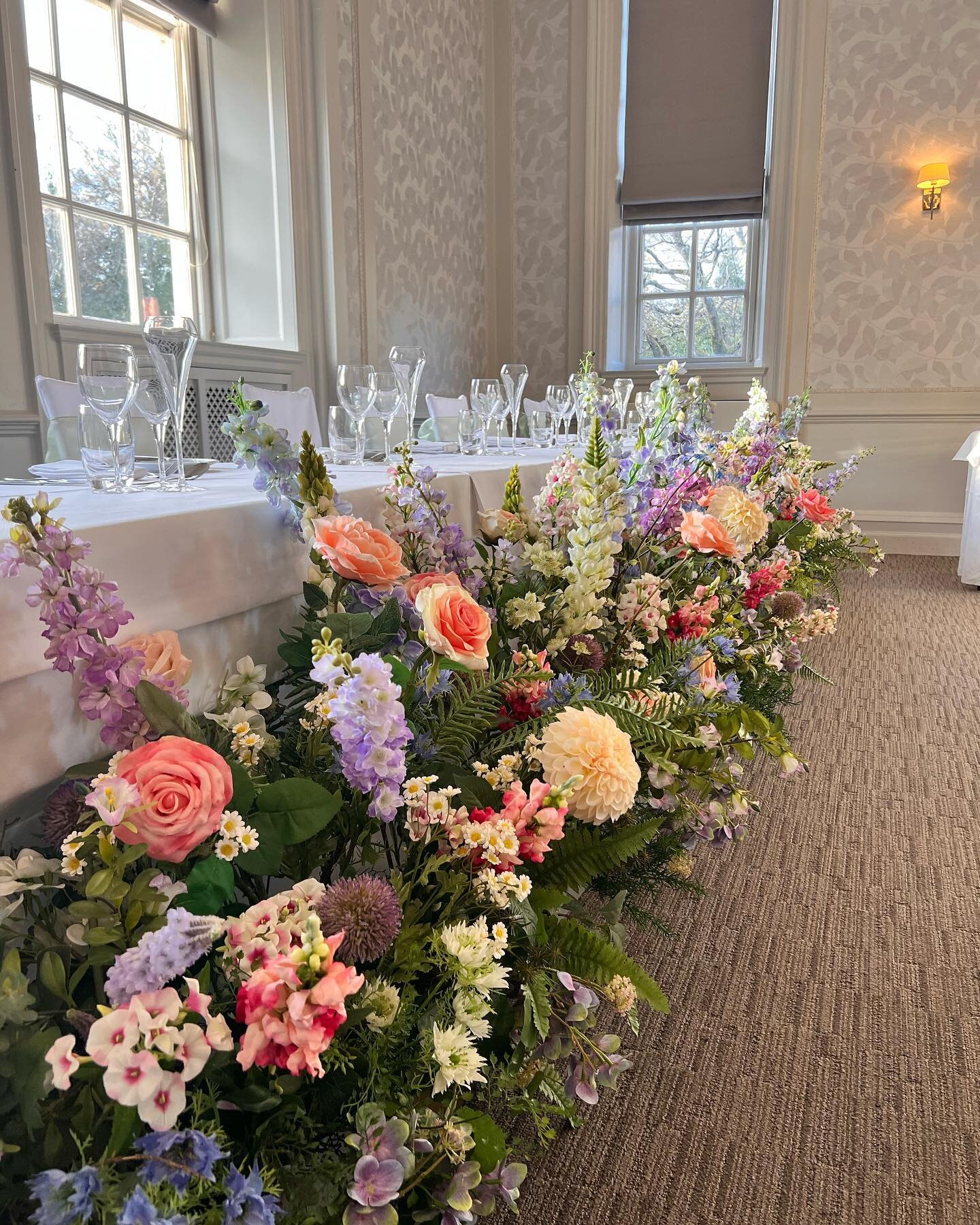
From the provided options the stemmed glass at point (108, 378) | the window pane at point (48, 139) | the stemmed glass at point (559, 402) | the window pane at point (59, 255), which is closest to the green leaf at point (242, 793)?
the stemmed glass at point (108, 378)

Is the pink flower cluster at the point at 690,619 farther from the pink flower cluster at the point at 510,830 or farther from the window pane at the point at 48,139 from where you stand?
the window pane at the point at 48,139

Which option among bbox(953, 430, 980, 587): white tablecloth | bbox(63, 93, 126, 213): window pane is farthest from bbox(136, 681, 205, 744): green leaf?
bbox(953, 430, 980, 587): white tablecloth

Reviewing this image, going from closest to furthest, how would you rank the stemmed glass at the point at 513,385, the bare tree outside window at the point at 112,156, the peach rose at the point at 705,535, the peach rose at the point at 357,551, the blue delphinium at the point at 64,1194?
the blue delphinium at the point at 64,1194 < the peach rose at the point at 357,551 < the peach rose at the point at 705,535 < the stemmed glass at the point at 513,385 < the bare tree outside window at the point at 112,156

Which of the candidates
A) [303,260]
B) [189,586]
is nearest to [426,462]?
[189,586]

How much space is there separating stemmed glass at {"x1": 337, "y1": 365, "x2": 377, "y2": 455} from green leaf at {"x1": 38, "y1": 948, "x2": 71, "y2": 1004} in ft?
3.58

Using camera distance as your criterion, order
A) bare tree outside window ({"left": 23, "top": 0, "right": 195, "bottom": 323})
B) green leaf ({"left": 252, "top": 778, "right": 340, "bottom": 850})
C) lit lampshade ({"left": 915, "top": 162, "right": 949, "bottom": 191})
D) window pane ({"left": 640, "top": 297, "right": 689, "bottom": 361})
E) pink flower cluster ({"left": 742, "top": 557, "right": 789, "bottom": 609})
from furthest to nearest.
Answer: window pane ({"left": 640, "top": 297, "right": 689, "bottom": 361}) < lit lampshade ({"left": 915, "top": 162, "right": 949, "bottom": 191}) < bare tree outside window ({"left": 23, "top": 0, "right": 195, "bottom": 323}) < pink flower cluster ({"left": 742, "top": 557, "right": 789, "bottom": 609}) < green leaf ({"left": 252, "top": 778, "right": 340, "bottom": 850})

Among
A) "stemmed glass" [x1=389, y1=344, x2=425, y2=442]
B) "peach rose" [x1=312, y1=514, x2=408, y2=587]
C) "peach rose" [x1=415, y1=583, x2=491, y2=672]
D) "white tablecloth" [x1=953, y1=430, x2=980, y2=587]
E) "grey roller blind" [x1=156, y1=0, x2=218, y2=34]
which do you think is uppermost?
"grey roller blind" [x1=156, y1=0, x2=218, y2=34]

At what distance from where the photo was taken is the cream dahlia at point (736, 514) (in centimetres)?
135

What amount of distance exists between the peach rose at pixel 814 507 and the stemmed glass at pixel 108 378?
1.50m

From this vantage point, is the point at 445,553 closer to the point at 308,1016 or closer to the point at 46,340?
the point at 308,1016

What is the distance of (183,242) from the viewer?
12.3 feet

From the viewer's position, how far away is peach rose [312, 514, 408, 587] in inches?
33.0

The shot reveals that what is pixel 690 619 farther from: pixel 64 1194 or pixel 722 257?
pixel 722 257

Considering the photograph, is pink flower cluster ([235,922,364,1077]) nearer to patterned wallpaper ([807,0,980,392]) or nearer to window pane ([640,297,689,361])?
patterned wallpaper ([807,0,980,392])
